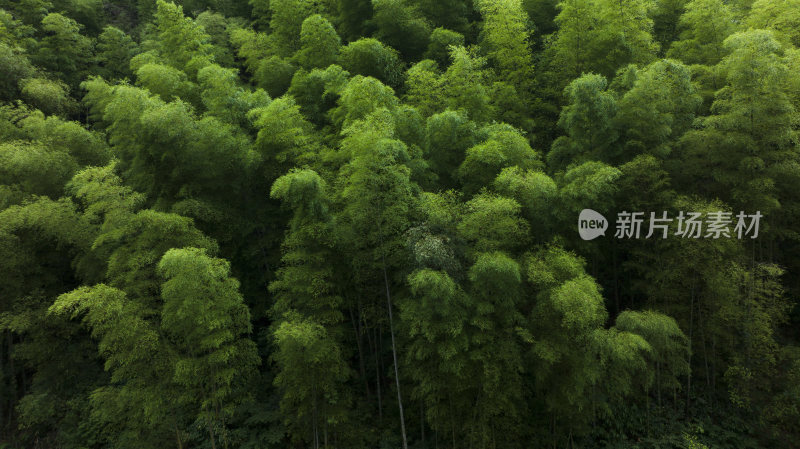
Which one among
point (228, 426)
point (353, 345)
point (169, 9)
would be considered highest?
point (169, 9)

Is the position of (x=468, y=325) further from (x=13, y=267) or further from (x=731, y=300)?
(x=13, y=267)

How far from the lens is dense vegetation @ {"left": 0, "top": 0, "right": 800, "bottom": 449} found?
720 cm

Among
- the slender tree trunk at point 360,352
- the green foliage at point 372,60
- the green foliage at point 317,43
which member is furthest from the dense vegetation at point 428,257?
the green foliage at point 372,60

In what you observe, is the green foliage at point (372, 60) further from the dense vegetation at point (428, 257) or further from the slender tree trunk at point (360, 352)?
the slender tree trunk at point (360, 352)

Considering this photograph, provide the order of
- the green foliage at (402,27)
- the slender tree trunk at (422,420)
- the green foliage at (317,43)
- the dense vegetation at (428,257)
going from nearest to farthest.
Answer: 1. the dense vegetation at (428,257)
2. the slender tree trunk at (422,420)
3. the green foliage at (317,43)
4. the green foliage at (402,27)

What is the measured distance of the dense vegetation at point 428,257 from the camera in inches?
283

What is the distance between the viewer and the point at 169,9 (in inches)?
477

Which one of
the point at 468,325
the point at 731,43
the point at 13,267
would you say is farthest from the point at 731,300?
the point at 13,267

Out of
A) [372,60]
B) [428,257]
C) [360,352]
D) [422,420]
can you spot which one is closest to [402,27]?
[372,60]

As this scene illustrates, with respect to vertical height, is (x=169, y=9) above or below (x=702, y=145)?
above

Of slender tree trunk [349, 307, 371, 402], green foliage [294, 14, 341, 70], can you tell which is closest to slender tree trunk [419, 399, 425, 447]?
slender tree trunk [349, 307, 371, 402]

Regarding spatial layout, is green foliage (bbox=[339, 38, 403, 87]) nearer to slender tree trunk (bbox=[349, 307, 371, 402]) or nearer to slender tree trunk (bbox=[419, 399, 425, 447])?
slender tree trunk (bbox=[349, 307, 371, 402])

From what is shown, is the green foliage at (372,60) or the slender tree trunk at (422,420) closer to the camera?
the slender tree trunk at (422,420)

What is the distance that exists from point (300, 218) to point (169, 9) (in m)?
9.06
